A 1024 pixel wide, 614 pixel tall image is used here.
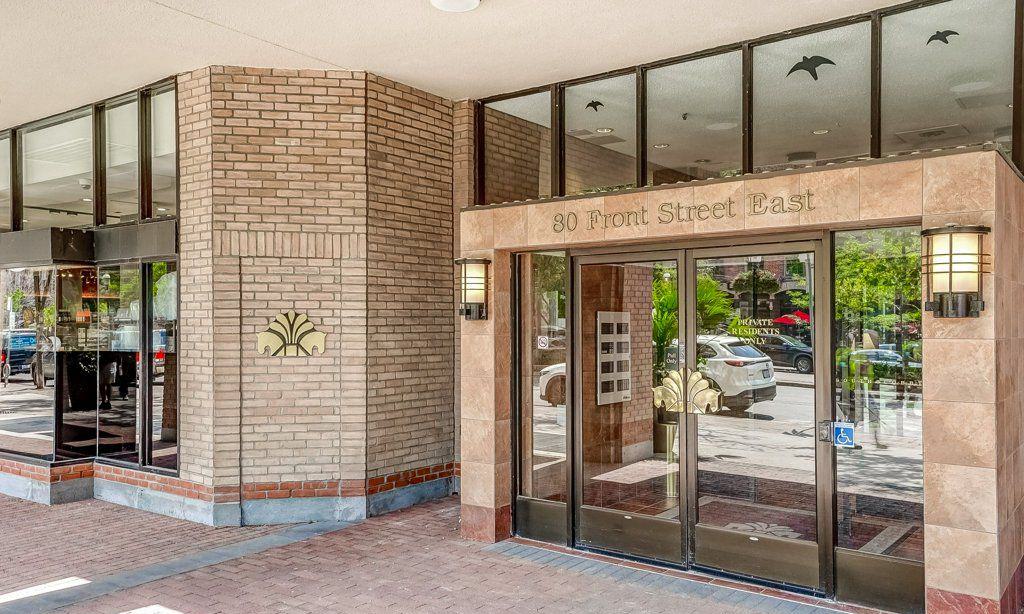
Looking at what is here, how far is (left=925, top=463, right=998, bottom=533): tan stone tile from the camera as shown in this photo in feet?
13.9

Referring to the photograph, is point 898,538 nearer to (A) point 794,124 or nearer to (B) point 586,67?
(A) point 794,124

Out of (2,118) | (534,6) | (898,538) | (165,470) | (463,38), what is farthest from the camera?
(2,118)

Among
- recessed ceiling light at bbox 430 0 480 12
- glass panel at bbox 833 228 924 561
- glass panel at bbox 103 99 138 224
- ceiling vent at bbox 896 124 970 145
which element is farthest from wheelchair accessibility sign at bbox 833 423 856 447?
glass panel at bbox 103 99 138 224

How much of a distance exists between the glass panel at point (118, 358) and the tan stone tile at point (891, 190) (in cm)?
652

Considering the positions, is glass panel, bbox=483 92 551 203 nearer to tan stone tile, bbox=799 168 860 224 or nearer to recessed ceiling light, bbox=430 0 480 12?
recessed ceiling light, bbox=430 0 480 12

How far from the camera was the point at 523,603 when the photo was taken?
16.2 feet

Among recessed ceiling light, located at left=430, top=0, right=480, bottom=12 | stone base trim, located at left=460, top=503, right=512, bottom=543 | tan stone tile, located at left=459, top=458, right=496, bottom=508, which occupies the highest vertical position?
recessed ceiling light, located at left=430, top=0, right=480, bottom=12

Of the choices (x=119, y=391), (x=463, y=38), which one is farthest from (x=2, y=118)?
(x=463, y=38)

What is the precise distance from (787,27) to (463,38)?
2.42 meters

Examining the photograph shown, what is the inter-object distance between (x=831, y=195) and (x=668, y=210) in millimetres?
1101

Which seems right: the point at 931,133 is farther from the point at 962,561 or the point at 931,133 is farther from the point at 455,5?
the point at 455,5

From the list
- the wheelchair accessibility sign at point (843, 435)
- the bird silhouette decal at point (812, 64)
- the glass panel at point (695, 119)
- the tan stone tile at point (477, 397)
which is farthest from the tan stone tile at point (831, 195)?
the tan stone tile at point (477, 397)

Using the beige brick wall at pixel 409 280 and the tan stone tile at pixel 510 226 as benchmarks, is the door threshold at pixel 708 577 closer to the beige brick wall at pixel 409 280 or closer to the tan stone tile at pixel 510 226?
the beige brick wall at pixel 409 280

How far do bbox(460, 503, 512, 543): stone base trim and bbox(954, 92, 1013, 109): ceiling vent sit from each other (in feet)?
14.9
